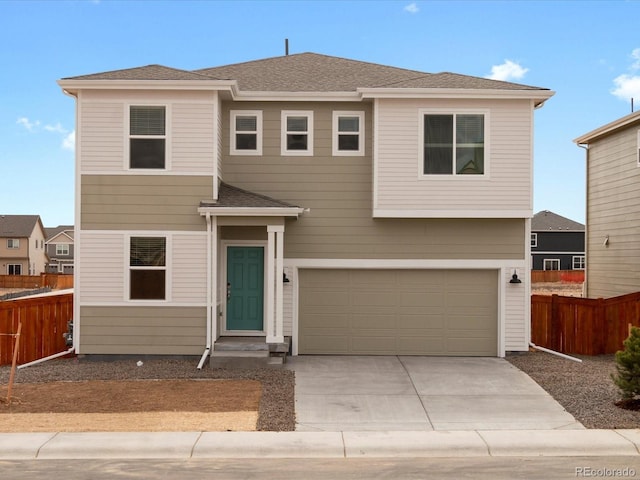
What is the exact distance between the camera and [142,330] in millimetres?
13727

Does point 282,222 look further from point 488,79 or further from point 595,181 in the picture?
point 595,181

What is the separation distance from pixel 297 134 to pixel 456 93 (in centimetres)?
354

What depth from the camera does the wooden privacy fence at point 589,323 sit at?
49.6 feet

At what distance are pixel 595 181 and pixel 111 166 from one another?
570 inches

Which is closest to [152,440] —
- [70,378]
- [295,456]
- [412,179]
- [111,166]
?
[295,456]

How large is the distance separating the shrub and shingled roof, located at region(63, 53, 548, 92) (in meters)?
6.21

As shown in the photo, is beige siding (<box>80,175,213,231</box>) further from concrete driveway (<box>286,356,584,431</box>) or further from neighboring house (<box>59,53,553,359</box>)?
concrete driveway (<box>286,356,584,431</box>)

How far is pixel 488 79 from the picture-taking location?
585 inches

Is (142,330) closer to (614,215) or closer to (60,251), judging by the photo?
(614,215)

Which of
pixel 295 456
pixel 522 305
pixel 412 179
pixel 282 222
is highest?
pixel 412 179

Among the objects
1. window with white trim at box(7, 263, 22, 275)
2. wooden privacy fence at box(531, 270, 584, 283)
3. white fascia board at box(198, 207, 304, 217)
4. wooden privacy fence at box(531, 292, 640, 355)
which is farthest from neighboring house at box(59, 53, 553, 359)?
window with white trim at box(7, 263, 22, 275)

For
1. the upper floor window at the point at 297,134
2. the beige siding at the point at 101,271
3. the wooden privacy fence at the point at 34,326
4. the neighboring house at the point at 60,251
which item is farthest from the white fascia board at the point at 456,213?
the neighboring house at the point at 60,251

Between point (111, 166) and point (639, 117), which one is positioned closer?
point (111, 166)

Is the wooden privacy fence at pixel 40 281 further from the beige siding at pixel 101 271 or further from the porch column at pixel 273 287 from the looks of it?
the porch column at pixel 273 287
